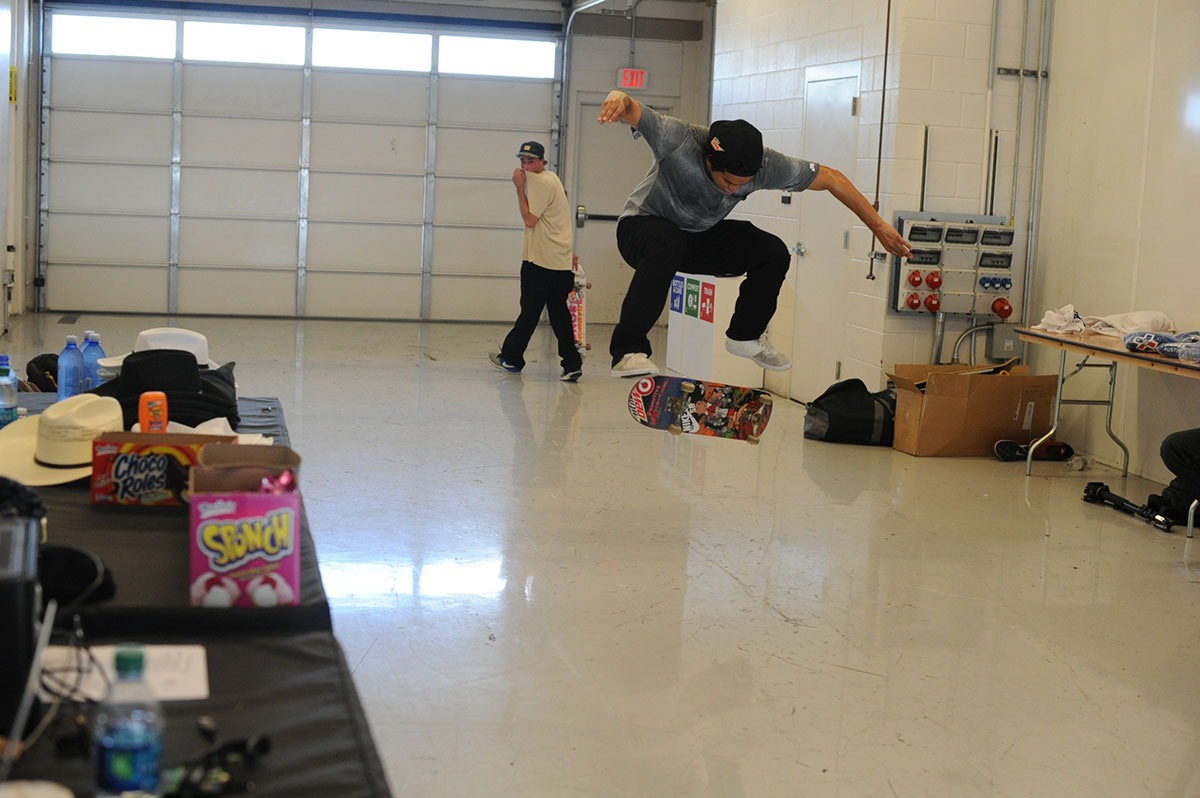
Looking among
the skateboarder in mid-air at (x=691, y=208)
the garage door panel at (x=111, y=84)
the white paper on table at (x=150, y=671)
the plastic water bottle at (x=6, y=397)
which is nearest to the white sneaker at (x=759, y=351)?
the skateboarder in mid-air at (x=691, y=208)

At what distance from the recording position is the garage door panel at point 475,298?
13070 mm

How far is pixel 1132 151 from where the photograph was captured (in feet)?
22.0

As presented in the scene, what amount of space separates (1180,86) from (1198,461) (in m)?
2.25

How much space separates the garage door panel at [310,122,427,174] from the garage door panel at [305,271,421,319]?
1.18 metres

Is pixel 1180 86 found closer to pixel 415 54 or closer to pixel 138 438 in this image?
pixel 138 438

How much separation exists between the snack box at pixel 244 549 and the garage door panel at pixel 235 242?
36.8 feet

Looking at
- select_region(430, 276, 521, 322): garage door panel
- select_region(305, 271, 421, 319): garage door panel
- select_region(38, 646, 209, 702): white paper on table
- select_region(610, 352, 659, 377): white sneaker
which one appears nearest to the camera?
select_region(38, 646, 209, 702): white paper on table

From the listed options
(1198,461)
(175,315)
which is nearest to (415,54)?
(175,315)

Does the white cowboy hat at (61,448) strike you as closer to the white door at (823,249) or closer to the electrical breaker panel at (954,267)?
the electrical breaker panel at (954,267)

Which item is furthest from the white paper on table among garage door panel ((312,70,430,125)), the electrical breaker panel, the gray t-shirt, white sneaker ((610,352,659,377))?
garage door panel ((312,70,430,125))

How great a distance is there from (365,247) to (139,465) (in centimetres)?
1067

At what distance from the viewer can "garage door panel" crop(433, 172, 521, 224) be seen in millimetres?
12867

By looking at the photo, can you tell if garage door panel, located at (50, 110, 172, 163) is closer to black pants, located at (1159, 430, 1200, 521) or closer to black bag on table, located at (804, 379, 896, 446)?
black bag on table, located at (804, 379, 896, 446)

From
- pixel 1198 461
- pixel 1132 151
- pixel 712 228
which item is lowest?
pixel 1198 461
